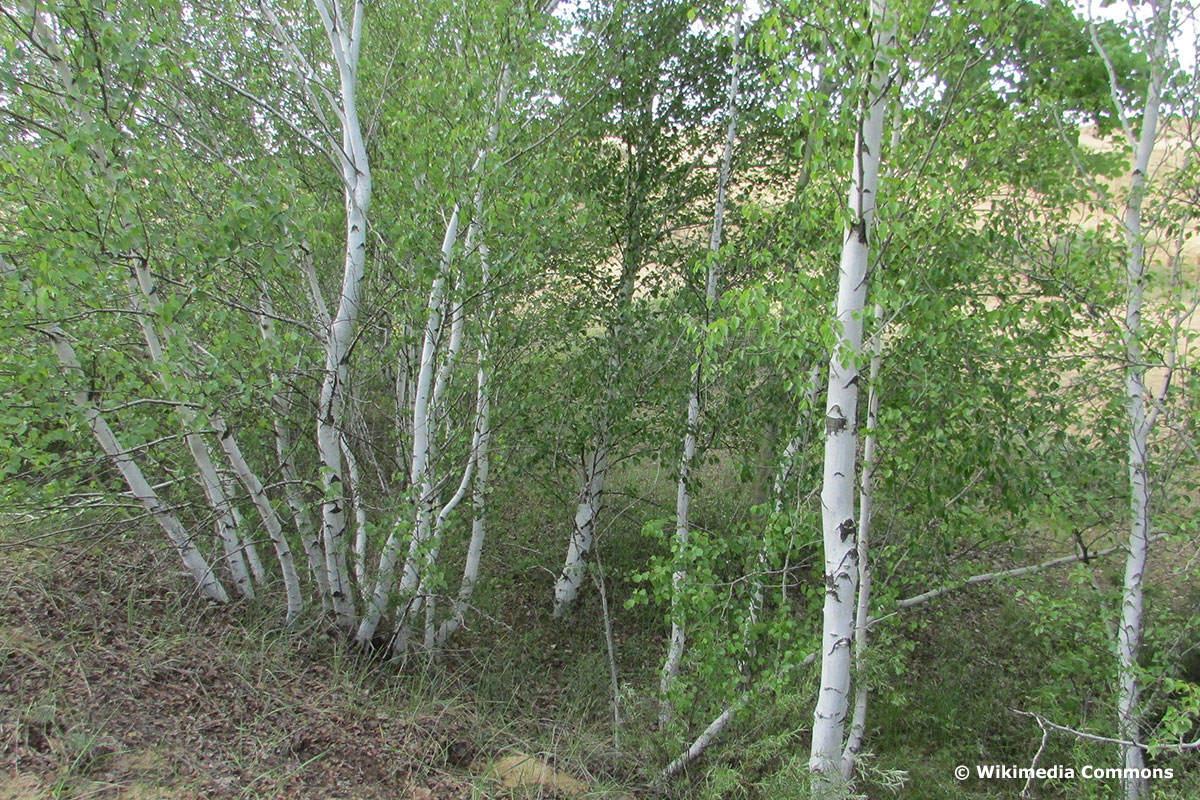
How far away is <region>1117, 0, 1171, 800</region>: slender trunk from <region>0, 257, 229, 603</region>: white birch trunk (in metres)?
6.14

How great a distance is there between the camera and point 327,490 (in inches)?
190

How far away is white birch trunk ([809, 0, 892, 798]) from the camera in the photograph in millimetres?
3576

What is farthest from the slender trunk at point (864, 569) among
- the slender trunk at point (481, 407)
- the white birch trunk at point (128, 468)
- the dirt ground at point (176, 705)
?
the white birch trunk at point (128, 468)

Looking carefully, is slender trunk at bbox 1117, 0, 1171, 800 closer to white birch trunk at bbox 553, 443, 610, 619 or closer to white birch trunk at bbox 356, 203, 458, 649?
white birch trunk at bbox 553, 443, 610, 619

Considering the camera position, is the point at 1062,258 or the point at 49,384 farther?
the point at 1062,258

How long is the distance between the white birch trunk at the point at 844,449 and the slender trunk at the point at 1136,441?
2.32m

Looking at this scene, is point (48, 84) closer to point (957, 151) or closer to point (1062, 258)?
point (957, 151)

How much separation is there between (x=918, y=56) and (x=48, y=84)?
4.67m

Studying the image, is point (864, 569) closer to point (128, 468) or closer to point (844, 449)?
point (844, 449)

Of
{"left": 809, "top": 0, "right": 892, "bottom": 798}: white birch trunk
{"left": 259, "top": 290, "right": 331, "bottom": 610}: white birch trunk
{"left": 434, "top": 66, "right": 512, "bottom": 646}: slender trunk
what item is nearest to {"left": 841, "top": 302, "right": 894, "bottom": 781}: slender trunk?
{"left": 809, "top": 0, "right": 892, "bottom": 798}: white birch trunk

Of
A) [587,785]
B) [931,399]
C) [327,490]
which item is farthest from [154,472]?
[931,399]

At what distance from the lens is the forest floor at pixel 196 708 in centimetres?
356

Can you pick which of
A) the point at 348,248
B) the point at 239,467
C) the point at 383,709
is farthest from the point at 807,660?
the point at 348,248

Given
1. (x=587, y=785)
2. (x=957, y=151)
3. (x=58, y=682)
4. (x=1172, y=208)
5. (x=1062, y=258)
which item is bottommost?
(x=587, y=785)
